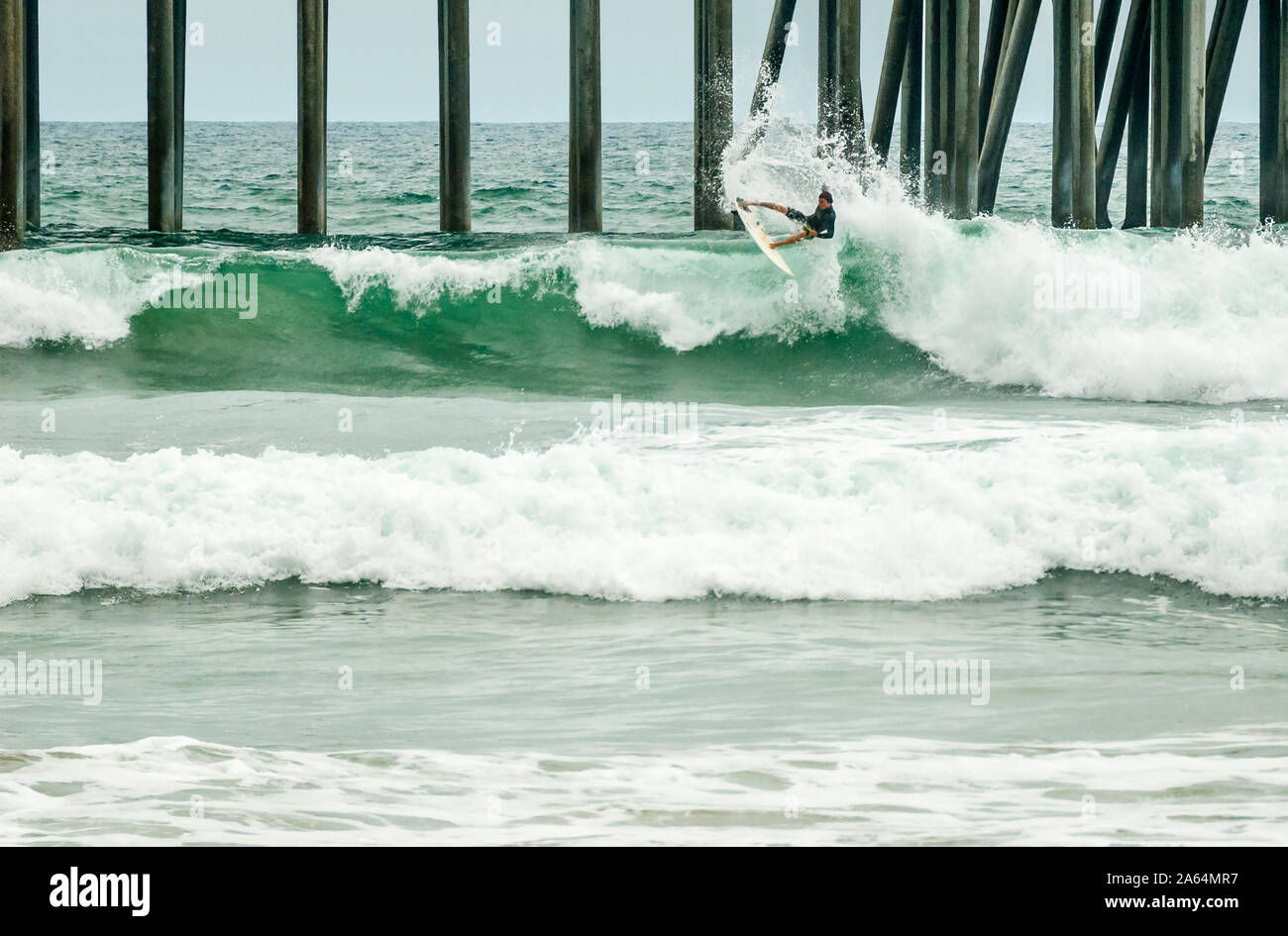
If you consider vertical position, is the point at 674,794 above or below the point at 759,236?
below

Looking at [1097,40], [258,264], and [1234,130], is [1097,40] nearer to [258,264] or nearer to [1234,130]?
[258,264]

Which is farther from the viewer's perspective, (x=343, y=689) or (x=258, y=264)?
(x=258, y=264)

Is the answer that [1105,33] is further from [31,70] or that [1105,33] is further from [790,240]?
[31,70]

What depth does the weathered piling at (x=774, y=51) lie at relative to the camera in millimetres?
15414

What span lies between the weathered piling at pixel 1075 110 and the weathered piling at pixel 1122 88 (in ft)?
4.59

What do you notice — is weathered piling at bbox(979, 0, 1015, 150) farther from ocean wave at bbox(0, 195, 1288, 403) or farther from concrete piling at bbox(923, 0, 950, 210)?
ocean wave at bbox(0, 195, 1288, 403)

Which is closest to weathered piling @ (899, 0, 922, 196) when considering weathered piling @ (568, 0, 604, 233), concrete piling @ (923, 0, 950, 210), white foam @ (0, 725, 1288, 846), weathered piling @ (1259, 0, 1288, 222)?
concrete piling @ (923, 0, 950, 210)

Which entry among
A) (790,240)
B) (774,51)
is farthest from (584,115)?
(774,51)

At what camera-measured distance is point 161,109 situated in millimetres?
13773

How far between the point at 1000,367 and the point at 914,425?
3110mm

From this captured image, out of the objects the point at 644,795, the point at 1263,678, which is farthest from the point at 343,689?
the point at 1263,678

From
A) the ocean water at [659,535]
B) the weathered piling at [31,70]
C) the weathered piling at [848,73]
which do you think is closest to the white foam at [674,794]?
the ocean water at [659,535]

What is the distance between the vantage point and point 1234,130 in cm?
6944

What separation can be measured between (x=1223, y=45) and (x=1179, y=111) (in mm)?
3562
